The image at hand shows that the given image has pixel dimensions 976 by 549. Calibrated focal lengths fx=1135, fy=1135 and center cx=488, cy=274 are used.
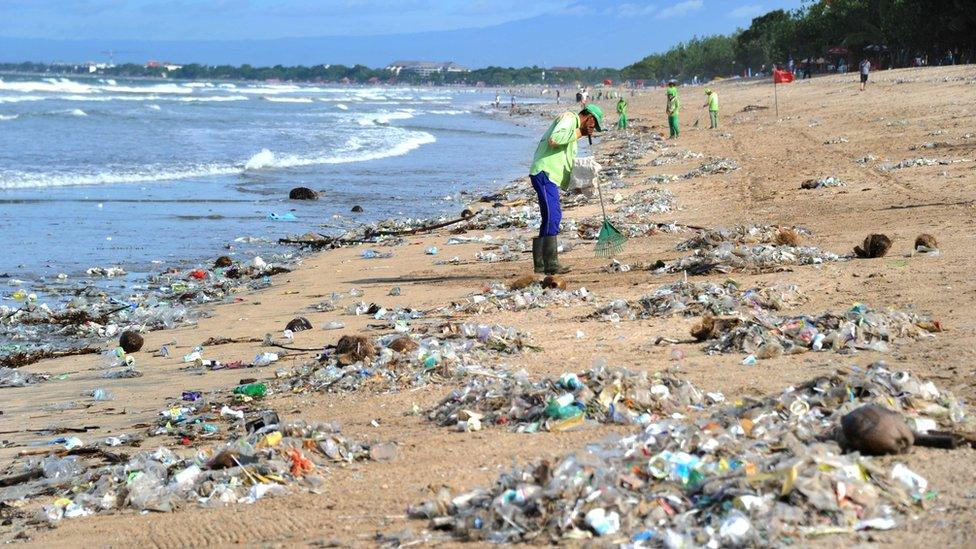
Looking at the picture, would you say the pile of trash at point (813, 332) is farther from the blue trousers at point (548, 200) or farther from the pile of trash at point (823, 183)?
the pile of trash at point (823, 183)

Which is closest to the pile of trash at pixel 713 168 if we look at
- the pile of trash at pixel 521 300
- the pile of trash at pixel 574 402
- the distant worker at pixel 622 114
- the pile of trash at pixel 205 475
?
the pile of trash at pixel 521 300

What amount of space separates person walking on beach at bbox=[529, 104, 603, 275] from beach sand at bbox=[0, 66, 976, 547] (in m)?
0.48

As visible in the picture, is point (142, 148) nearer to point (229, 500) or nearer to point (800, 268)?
point (800, 268)

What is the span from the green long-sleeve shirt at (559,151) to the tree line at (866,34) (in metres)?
49.9

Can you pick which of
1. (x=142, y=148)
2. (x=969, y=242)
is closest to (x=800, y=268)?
(x=969, y=242)

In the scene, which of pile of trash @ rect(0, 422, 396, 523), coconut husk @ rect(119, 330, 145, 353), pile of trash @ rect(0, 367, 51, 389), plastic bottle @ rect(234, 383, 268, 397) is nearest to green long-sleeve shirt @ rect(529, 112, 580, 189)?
coconut husk @ rect(119, 330, 145, 353)

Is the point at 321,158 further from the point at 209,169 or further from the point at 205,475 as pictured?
the point at 205,475

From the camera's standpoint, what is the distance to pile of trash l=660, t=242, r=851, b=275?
909cm

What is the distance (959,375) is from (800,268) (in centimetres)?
365

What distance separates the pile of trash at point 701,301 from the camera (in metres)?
7.43

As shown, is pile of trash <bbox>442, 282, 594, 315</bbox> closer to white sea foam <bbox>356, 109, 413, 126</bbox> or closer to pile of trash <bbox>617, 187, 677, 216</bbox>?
pile of trash <bbox>617, 187, 677, 216</bbox>

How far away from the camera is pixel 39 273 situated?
42.4 ft

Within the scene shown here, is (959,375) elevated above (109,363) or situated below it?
above

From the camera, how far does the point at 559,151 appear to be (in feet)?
32.6
